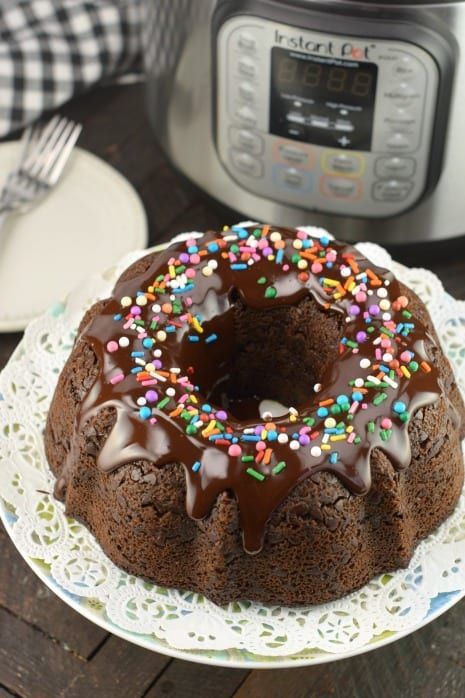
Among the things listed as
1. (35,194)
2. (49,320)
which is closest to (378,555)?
(49,320)

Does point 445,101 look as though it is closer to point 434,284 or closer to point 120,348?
point 434,284

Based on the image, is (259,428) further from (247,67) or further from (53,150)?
(53,150)

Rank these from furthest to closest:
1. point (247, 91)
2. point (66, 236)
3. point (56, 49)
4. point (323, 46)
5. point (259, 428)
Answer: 1. point (56, 49)
2. point (66, 236)
3. point (247, 91)
4. point (323, 46)
5. point (259, 428)

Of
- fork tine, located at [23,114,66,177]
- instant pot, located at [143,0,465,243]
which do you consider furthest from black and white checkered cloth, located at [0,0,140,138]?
instant pot, located at [143,0,465,243]

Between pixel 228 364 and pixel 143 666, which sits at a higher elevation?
pixel 228 364

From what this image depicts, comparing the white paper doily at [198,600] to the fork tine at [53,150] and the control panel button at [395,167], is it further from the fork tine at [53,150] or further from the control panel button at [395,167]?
the fork tine at [53,150]

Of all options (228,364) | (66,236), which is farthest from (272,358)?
(66,236)
